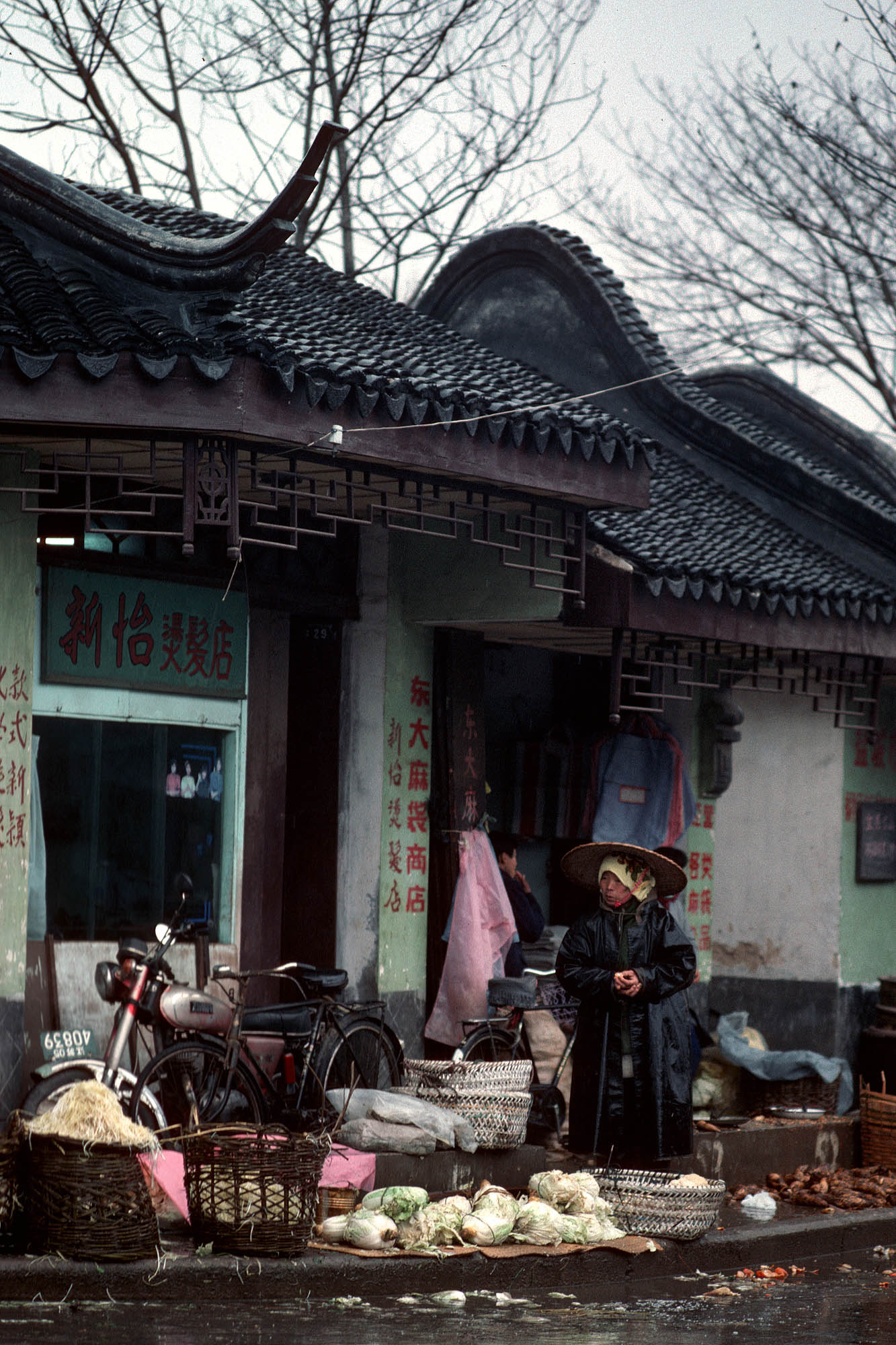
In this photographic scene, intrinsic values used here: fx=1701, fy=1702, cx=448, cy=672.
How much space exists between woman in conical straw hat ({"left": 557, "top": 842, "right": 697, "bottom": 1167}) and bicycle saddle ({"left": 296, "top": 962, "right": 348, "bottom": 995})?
1377 millimetres

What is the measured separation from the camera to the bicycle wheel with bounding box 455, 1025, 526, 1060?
438 inches

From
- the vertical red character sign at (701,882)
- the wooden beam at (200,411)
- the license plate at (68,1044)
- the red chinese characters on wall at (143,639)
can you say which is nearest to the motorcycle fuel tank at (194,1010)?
the license plate at (68,1044)

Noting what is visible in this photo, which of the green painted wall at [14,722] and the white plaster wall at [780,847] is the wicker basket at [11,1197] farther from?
the white plaster wall at [780,847]

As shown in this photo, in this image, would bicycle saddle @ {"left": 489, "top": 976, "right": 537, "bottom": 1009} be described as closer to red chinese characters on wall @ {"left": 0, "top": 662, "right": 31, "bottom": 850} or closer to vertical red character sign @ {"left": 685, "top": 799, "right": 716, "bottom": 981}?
vertical red character sign @ {"left": 685, "top": 799, "right": 716, "bottom": 981}

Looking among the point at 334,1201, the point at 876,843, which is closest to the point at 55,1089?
the point at 334,1201

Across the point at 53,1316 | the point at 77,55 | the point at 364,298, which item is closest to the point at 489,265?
the point at 364,298

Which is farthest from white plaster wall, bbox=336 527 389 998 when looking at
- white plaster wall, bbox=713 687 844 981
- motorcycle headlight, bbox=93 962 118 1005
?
white plaster wall, bbox=713 687 844 981

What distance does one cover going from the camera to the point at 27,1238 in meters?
7.81

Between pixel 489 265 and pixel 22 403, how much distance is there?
9.82 metres

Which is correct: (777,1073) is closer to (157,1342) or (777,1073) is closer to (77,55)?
(157,1342)

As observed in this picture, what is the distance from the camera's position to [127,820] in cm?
1017

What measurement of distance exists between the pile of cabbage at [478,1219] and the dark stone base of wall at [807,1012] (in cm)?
518

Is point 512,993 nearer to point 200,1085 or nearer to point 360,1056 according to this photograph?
point 360,1056

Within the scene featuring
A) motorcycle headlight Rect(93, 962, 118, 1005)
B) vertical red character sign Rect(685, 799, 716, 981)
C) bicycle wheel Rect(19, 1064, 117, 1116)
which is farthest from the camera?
vertical red character sign Rect(685, 799, 716, 981)
